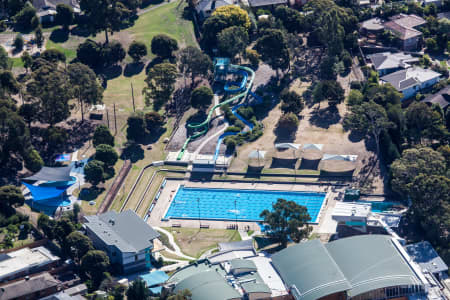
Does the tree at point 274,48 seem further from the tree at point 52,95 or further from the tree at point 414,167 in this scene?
the tree at point 414,167

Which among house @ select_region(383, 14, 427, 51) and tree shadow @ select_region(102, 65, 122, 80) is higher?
house @ select_region(383, 14, 427, 51)

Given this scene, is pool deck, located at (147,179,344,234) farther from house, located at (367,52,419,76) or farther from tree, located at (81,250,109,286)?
house, located at (367,52,419,76)

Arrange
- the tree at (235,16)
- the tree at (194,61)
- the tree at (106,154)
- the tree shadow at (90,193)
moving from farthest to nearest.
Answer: the tree at (235,16) < the tree at (194,61) < the tree at (106,154) < the tree shadow at (90,193)

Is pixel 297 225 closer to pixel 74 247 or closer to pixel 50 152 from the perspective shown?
pixel 74 247

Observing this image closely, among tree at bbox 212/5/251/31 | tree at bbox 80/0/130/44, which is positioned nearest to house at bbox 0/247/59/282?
tree at bbox 80/0/130/44

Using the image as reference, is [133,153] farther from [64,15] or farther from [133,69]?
[64,15]

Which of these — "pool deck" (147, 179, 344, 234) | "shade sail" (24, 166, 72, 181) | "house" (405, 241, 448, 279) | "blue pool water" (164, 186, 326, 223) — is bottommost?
"blue pool water" (164, 186, 326, 223)

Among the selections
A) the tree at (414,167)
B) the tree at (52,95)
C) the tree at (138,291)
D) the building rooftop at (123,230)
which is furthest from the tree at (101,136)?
the tree at (414,167)
